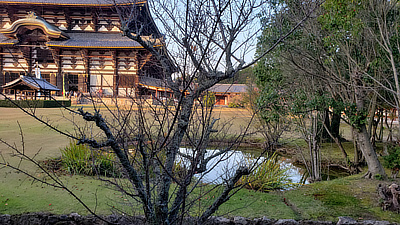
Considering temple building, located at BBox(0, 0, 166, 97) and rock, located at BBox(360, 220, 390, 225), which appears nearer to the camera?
rock, located at BBox(360, 220, 390, 225)

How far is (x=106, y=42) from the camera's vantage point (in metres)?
19.5

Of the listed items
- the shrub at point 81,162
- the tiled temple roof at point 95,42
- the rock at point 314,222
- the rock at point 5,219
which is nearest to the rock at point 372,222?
the rock at point 314,222

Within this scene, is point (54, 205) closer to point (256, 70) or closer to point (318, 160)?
point (318, 160)

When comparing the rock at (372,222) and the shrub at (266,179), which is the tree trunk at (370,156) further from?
the rock at (372,222)

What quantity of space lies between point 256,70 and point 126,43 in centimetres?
1309

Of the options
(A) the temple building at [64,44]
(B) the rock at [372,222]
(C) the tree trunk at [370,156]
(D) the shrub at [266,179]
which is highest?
(A) the temple building at [64,44]

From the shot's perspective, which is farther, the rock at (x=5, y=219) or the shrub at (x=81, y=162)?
the shrub at (x=81, y=162)

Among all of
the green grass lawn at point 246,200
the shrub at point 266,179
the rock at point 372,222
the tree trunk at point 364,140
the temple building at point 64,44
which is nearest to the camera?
the rock at point 372,222

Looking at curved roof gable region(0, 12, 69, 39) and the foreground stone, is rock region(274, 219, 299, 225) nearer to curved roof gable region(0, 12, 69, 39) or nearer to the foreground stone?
the foreground stone

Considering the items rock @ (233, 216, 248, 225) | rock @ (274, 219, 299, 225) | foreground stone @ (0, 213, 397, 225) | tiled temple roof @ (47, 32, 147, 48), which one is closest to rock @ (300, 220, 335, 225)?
foreground stone @ (0, 213, 397, 225)

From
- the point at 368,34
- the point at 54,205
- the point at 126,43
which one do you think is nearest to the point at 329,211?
the point at 368,34

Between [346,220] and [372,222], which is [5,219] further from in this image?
[372,222]

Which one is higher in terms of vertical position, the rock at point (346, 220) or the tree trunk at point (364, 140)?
the tree trunk at point (364, 140)

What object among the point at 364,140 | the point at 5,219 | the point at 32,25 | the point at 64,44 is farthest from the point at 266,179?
the point at 32,25
